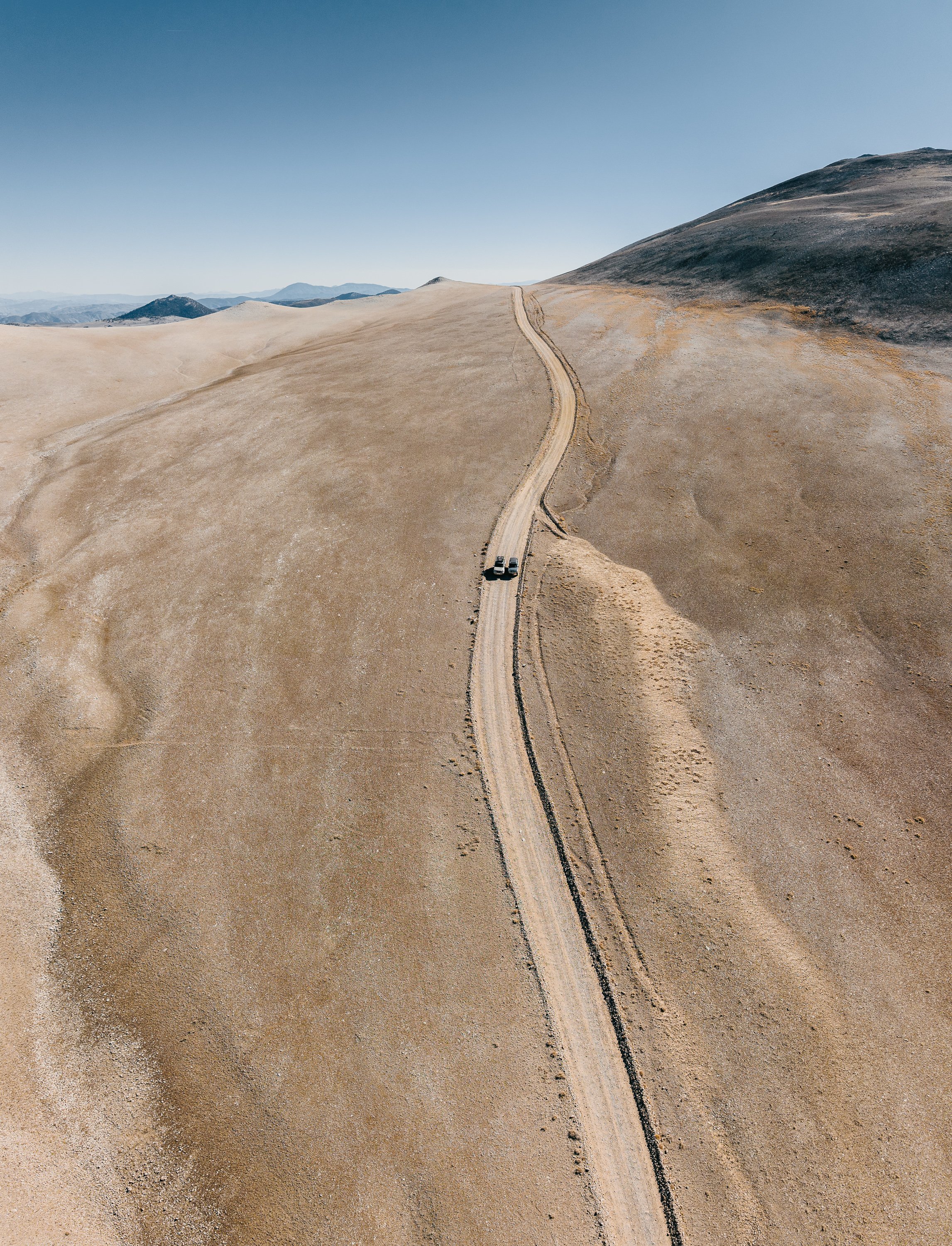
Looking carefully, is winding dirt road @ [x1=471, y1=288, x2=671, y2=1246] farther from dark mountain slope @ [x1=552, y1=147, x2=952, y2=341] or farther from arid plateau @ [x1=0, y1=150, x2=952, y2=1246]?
dark mountain slope @ [x1=552, y1=147, x2=952, y2=341]

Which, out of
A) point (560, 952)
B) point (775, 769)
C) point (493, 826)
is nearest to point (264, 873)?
point (493, 826)

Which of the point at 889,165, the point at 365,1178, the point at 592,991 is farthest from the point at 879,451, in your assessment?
the point at 889,165

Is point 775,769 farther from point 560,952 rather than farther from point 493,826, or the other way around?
point 493,826

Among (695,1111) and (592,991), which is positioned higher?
(592,991)

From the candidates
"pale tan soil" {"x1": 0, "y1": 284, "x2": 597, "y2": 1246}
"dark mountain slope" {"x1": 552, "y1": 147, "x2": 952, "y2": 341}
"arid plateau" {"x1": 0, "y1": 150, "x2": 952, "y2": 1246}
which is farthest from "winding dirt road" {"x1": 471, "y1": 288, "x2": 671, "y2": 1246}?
"dark mountain slope" {"x1": 552, "y1": 147, "x2": 952, "y2": 341}

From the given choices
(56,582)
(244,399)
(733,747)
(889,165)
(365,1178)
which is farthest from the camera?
(889,165)

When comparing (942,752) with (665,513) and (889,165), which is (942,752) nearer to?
(665,513)

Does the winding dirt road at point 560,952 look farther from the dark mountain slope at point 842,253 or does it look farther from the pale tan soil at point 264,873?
the dark mountain slope at point 842,253

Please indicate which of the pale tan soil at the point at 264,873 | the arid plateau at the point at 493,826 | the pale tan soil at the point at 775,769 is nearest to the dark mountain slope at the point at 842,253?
the arid plateau at the point at 493,826
